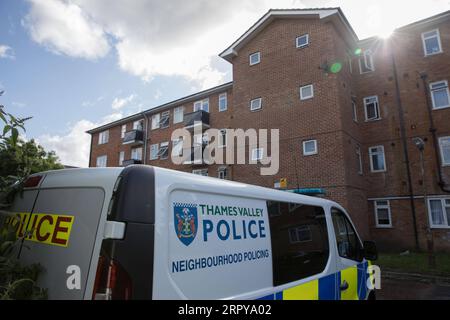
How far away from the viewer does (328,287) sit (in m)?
3.26

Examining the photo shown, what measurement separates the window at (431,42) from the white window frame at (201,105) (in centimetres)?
1398

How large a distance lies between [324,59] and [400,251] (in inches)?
403

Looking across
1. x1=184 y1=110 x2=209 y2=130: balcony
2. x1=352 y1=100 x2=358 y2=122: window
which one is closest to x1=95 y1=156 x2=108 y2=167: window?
x1=184 y1=110 x2=209 y2=130: balcony

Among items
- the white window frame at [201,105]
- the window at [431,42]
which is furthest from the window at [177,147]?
the window at [431,42]

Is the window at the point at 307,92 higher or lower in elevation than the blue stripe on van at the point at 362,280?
higher

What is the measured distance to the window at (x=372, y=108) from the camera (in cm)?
1652

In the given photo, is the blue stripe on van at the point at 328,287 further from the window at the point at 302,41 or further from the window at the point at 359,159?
the window at the point at 302,41

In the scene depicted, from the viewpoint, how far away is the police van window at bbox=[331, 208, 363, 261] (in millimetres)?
3691

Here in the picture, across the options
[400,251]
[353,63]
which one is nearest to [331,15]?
[353,63]

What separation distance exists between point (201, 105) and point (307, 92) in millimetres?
9745

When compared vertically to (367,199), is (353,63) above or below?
above

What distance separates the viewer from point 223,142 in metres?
20.7
